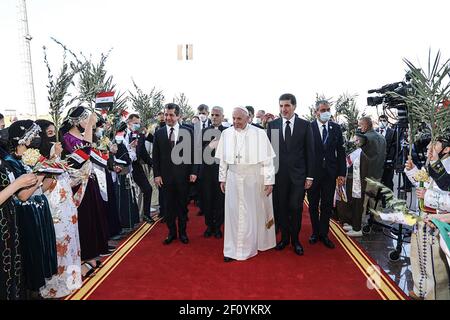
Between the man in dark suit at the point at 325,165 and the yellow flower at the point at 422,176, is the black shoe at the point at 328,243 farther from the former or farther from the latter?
the yellow flower at the point at 422,176

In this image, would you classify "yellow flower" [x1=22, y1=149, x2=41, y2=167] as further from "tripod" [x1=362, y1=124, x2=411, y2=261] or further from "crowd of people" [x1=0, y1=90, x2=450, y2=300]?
"tripod" [x1=362, y1=124, x2=411, y2=261]

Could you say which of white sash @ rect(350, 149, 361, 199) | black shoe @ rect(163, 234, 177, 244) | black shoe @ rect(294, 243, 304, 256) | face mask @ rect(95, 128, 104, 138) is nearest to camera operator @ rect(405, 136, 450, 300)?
black shoe @ rect(294, 243, 304, 256)

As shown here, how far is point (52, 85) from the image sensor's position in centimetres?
373

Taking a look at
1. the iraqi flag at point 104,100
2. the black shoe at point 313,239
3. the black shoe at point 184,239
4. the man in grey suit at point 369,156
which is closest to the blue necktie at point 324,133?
the man in grey suit at point 369,156

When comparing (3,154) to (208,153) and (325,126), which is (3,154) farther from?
(325,126)

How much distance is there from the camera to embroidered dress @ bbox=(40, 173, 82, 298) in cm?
349

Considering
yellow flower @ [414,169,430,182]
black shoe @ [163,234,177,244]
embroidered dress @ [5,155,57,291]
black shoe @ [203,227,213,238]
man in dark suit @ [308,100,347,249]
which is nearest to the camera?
embroidered dress @ [5,155,57,291]

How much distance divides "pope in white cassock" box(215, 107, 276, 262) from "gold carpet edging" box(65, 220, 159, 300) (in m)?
1.43

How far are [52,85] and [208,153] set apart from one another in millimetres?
2606

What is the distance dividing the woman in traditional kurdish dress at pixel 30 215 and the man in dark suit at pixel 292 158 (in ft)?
9.47

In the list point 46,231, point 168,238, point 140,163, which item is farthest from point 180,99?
point 46,231

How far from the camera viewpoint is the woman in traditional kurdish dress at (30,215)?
2961 mm
